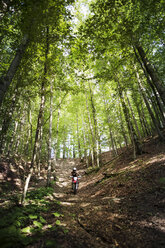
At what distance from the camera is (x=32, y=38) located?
487 cm

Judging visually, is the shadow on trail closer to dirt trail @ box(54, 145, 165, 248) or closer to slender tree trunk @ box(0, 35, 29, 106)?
dirt trail @ box(54, 145, 165, 248)

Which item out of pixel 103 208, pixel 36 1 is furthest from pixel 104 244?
pixel 36 1

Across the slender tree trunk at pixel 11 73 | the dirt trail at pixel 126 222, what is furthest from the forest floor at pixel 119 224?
the slender tree trunk at pixel 11 73

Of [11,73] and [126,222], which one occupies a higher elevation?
[11,73]

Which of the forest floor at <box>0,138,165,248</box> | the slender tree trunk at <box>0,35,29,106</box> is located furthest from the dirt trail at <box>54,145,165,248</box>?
the slender tree trunk at <box>0,35,29,106</box>

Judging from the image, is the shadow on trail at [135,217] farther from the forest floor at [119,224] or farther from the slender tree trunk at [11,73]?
the slender tree trunk at [11,73]

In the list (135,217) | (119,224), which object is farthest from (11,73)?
(135,217)

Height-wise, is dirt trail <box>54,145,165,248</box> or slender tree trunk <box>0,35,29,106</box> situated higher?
slender tree trunk <box>0,35,29,106</box>

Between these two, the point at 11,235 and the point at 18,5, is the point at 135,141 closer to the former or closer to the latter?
the point at 11,235

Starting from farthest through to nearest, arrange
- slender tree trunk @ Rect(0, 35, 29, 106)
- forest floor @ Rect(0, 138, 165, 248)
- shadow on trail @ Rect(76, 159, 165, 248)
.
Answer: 1. slender tree trunk @ Rect(0, 35, 29, 106)
2. shadow on trail @ Rect(76, 159, 165, 248)
3. forest floor @ Rect(0, 138, 165, 248)

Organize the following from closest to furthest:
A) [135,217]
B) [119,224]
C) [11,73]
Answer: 1. [119,224]
2. [135,217]
3. [11,73]

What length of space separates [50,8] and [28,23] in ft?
3.87

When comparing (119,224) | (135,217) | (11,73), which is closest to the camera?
(119,224)

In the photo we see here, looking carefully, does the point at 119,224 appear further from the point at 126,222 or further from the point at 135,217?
the point at 135,217
